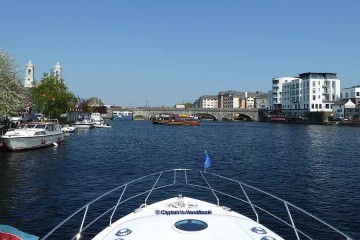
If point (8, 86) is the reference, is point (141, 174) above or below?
below

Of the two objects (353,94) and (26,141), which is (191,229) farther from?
(353,94)

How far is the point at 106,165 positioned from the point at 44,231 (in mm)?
20939

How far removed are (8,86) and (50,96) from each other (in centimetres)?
4113

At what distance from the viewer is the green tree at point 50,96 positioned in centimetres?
8700

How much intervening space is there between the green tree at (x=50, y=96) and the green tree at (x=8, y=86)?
34.7 meters

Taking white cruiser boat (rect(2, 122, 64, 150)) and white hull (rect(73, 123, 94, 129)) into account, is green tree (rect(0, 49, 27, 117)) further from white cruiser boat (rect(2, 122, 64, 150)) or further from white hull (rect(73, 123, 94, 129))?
white hull (rect(73, 123, 94, 129))

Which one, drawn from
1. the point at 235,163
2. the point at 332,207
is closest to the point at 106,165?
the point at 235,163

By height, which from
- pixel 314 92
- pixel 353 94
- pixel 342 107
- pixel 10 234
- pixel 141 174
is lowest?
pixel 141 174

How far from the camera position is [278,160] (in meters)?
42.9

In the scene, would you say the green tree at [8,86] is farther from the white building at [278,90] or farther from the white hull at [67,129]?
the white building at [278,90]

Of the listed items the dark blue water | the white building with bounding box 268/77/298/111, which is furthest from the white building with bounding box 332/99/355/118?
the dark blue water

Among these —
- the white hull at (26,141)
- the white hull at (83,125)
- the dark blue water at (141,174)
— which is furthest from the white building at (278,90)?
the white hull at (26,141)

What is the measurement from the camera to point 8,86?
4706 centimetres

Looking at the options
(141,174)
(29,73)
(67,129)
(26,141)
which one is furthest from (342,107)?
(141,174)
